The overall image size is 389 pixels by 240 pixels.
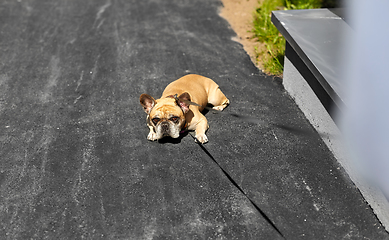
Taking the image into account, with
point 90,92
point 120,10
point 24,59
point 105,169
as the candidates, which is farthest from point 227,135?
point 120,10

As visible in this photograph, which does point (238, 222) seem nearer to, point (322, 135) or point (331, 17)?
point (322, 135)

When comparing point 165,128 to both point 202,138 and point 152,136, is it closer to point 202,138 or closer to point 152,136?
point 152,136

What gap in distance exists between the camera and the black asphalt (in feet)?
14.6

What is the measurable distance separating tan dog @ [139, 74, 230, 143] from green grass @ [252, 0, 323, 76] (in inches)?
72.8

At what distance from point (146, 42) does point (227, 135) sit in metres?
4.26

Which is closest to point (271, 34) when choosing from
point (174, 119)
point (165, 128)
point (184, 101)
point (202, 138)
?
point (202, 138)

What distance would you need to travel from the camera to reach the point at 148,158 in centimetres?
549

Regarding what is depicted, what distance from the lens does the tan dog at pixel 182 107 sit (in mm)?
5309

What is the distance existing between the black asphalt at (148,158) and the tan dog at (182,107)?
0.87 ft

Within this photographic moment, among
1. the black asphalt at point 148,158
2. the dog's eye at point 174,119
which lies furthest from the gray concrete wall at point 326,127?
the dog's eye at point 174,119

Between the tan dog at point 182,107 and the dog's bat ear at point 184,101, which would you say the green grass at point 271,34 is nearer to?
the tan dog at point 182,107

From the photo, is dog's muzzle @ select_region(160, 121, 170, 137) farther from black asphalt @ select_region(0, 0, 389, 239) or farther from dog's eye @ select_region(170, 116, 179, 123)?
black asphalt @ select_region(0, 0, 389, 239)

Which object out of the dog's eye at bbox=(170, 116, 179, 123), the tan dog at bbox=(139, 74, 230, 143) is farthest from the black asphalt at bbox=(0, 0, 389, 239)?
the dog's eye at bbox=(170, 116, 179, 123)

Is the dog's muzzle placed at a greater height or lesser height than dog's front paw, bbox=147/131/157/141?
greater
